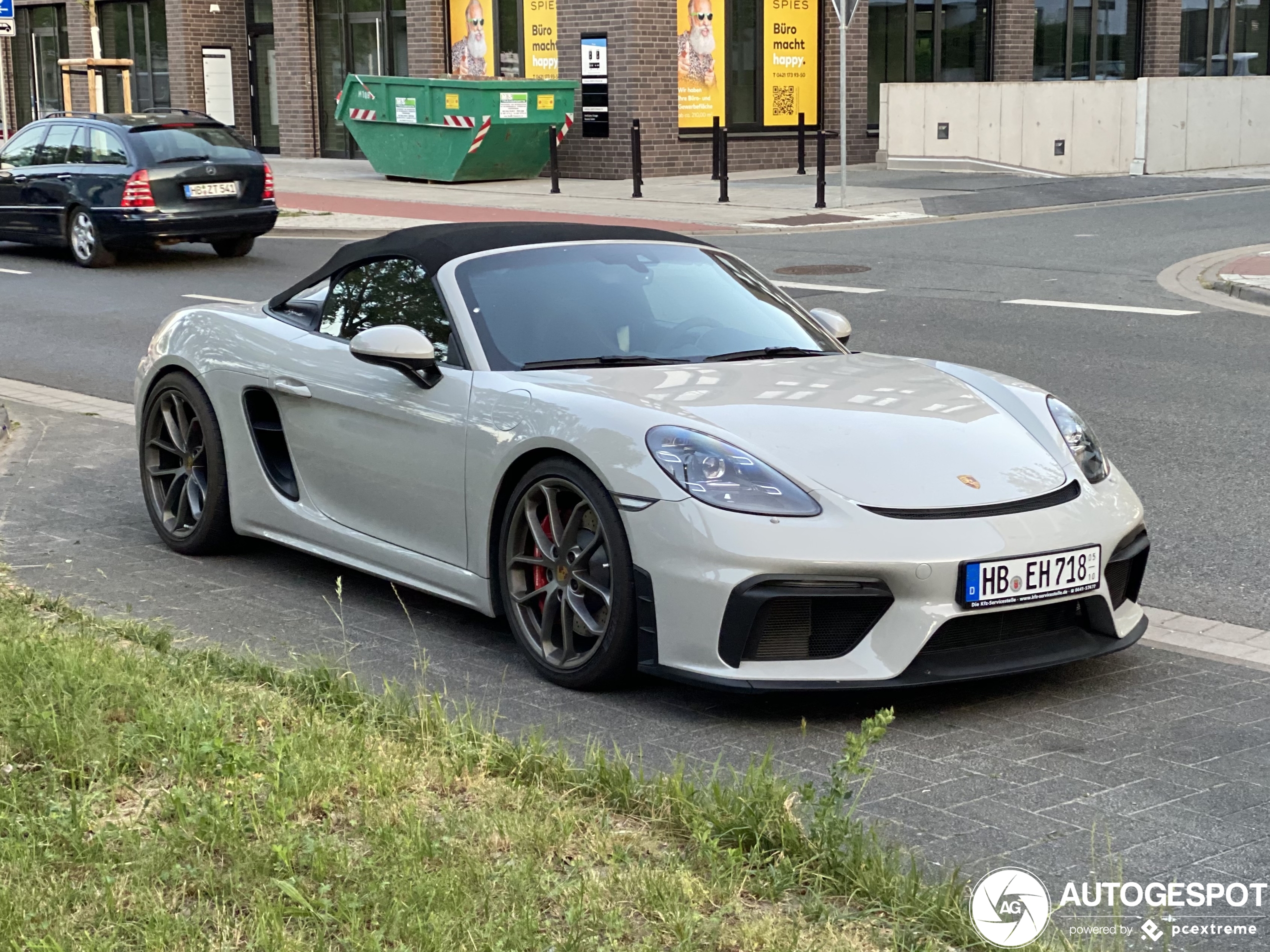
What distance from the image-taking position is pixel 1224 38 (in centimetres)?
3803

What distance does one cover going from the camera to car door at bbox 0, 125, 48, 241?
19.0 m

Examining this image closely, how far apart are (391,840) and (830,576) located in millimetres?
1481

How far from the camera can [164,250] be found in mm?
20047

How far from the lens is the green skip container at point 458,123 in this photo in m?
27.2

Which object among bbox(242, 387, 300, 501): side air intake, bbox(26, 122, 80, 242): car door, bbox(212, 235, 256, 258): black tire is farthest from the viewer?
bbox(212, 235, 256, 258): black tire

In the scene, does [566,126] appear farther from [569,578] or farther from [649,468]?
[649,468]

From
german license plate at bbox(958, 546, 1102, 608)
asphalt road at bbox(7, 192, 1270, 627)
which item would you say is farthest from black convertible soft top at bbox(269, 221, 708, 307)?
asphalt road at bbox(7, 192, 1270, 627)

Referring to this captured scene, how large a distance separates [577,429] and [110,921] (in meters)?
2.15

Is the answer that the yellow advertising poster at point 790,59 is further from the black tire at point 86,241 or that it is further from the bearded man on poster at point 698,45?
the black tire at point 86,241

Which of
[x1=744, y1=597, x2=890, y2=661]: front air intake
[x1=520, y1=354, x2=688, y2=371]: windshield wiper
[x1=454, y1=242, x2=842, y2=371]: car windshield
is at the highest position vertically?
[x1=454, y1=242, x2=842, y2=371]: car windshield

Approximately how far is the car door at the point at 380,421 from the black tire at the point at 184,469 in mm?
463

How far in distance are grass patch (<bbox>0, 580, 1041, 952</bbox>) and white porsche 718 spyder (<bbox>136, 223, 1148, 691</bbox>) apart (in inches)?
23.2

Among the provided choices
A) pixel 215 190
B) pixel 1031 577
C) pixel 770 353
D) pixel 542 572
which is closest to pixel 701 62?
pixel 215 190

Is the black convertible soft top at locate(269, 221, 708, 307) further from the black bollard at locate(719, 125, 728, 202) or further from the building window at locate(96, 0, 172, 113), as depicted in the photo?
the building window at locate(96, 0, 172, 113)
